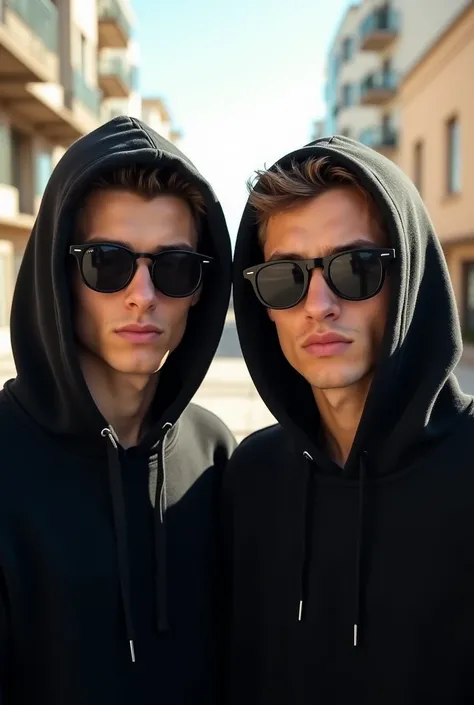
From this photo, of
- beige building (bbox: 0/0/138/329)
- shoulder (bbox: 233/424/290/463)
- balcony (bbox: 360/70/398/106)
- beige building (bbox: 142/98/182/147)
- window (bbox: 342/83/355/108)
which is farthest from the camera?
beige building (bbox: 142/98/182/147)

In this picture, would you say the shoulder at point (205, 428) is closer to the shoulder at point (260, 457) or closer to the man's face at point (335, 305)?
the shoulder at point (260, 457)

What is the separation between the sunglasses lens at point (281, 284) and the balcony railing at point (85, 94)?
2018cm

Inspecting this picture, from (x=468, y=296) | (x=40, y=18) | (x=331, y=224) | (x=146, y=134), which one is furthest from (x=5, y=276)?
(x=331, y=224)

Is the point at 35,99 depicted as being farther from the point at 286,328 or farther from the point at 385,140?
the point at 385,140

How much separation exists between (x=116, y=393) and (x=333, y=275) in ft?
2.66

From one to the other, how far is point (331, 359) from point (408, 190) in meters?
0.59

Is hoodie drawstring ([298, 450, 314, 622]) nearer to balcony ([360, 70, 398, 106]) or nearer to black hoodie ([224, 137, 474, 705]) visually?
black hoodie ([224, 137, 474, 705])

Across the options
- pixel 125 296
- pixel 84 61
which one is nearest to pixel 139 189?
pixel 125 296

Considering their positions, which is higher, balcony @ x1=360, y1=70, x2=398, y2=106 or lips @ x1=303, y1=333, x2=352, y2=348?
balcony @ x1=360, y1=70, x2=398, y2=106

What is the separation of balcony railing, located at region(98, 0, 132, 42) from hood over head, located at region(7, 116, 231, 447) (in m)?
25.9

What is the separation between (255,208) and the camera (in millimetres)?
2090

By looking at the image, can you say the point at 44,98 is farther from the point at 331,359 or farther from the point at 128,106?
the point at 128,106

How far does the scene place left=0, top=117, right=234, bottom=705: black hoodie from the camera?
66.7 inches

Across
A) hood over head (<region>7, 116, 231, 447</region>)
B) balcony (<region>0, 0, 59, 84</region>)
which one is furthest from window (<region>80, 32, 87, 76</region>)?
hood over head (<region>7, 116, 231, 447</region>)
